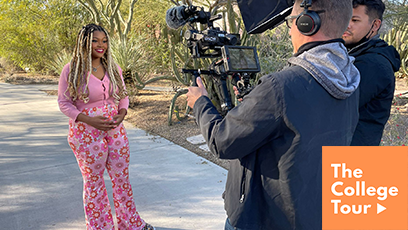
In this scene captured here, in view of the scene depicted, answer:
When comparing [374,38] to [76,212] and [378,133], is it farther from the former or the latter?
[76,212]

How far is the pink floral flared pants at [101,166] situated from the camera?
2.47 metres

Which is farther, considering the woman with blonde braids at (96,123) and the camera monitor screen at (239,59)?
the woman with blonde braids at (96,123)

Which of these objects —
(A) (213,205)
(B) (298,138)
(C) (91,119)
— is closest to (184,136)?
(A) (213,205)

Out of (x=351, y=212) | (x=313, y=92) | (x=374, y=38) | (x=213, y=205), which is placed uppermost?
(x=374, y=38)

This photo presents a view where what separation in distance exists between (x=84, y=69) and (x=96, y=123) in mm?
428

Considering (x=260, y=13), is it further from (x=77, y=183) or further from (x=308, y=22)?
(x=77, y=183)

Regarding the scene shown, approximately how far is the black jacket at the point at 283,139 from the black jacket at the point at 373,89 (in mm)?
406

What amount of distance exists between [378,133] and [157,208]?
2227 mm

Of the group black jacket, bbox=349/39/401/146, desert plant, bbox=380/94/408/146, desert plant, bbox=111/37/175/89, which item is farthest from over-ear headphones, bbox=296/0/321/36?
desert plant, bbox=111/37/175/89

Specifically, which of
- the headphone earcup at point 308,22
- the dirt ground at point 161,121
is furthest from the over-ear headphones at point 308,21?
the dirt ground at point 161,121

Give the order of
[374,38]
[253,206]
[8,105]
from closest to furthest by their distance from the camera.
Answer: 1. [253,206]
2. [374,38]
3. [8,105]

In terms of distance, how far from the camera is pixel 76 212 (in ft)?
10.5

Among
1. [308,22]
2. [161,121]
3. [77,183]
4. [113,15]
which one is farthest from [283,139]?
[113,15]

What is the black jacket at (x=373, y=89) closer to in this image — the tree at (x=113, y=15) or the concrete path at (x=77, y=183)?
the concrete path at (x=77, y=183)
